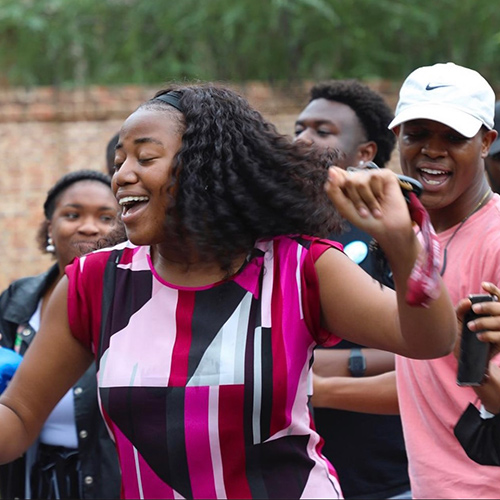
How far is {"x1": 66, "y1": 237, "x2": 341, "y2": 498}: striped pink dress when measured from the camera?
7.20ft

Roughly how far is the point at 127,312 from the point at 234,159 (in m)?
0.52

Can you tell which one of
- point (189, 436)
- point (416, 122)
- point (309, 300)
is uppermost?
point (416, 122)

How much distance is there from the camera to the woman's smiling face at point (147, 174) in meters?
2.31

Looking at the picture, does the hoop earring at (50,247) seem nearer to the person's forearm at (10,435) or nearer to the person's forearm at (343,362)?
the person's forearm at (343,362)

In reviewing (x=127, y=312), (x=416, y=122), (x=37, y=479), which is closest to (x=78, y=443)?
(x=37, y=479)

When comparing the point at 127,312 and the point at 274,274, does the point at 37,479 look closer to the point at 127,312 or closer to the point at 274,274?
the point at 127,312

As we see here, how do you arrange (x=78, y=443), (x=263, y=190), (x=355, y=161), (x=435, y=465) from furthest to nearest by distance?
(x=355, y=161), (x=78, y=443), (x=435, y=465), (x=263, y=190)

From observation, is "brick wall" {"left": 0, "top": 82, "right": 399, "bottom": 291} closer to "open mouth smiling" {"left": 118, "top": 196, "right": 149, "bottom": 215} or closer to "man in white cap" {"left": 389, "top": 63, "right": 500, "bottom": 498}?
"man in white cap" {"left": 389, "top": 63, "right": 500, "bottom": 498}

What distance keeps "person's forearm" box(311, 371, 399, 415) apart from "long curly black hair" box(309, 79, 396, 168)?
1.43 m

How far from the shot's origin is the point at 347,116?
419 cm

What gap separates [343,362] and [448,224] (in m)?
0.83

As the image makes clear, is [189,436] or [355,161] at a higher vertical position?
[355,161]

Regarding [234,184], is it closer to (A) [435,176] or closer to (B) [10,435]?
(A) [435,176]

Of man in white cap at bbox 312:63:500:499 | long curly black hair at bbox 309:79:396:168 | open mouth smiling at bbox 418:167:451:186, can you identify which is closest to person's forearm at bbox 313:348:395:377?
man in white cap at bbox 312:63:500:499
